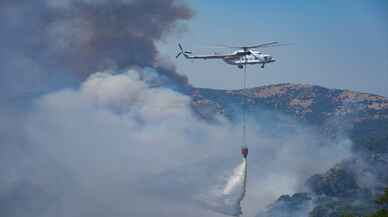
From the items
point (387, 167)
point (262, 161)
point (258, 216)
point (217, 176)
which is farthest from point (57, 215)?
point (387, 167)

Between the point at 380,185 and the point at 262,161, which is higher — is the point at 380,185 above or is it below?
below

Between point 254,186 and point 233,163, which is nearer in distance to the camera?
point 233,163

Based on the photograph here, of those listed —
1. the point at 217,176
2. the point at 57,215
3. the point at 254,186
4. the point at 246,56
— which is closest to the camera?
the point at 246,56

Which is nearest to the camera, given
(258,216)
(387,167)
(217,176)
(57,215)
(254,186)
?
(57,215)

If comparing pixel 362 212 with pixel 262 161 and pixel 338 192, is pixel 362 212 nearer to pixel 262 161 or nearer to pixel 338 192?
pixel 338 192

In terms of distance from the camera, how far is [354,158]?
554ft

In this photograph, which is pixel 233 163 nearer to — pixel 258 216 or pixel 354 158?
pixel 258 216

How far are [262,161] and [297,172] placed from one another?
11.0 metres

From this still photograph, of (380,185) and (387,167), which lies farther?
(387,167)

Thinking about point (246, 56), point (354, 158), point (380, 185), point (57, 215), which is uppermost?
point (354, 158)

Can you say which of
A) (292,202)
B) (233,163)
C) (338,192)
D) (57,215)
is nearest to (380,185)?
(338,192)

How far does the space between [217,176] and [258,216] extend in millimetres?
17524

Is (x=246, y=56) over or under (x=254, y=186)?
under

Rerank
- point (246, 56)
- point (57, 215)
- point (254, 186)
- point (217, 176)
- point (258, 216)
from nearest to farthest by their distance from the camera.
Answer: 1. point (246, 56)
2. point (57, 215)
3. point (217, 176)
4. point (258, 216)
5. point (254, 186)
